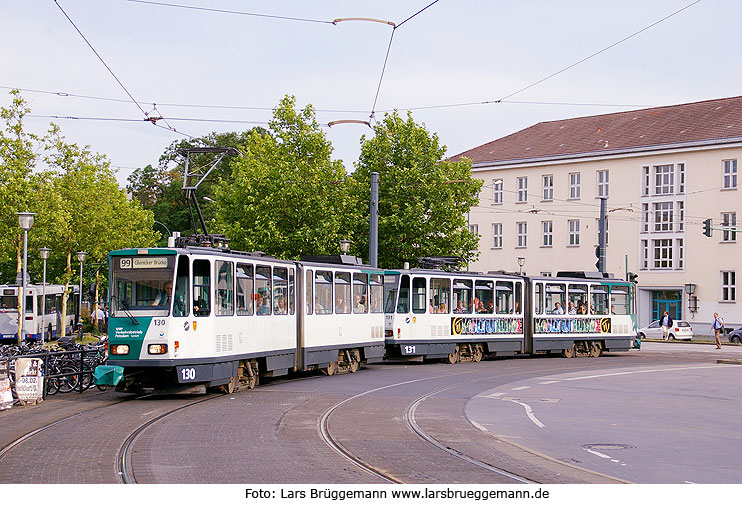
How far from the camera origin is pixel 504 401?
19484mm

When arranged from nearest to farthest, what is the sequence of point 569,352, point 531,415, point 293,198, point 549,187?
point 531,415, point 569,352, point 293,198, point 549,187

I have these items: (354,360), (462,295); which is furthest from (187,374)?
(462,295)

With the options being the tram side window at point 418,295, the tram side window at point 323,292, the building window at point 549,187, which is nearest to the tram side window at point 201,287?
the tram side window at point 323,292

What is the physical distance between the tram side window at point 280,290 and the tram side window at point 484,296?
11.6 m

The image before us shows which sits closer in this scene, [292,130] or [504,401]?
[504,401]

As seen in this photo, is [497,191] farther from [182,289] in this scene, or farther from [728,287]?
[182,289]

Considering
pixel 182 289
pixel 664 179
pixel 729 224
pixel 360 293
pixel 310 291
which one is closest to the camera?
pixel 182 289

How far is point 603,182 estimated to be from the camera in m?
67.1

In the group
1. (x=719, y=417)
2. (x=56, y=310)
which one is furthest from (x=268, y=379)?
(x=56, y=310)

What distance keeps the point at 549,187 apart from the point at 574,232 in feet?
12.1

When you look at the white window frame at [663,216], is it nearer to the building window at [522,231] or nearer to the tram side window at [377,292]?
the building window at [522,231]

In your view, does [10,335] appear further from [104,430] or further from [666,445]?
[666,445]

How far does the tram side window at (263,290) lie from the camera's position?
858 inches

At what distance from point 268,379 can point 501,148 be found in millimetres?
53223
